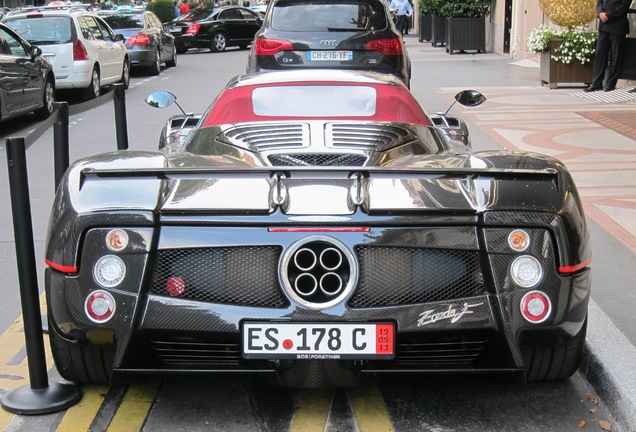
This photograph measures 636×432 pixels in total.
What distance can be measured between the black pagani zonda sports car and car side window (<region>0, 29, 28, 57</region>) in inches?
398

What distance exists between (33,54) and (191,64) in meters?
11.9

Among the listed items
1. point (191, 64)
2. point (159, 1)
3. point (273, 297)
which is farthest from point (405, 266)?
point (159, 1)

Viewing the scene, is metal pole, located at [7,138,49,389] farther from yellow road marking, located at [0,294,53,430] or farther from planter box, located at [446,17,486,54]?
planter box, located at [446,17,486,54]

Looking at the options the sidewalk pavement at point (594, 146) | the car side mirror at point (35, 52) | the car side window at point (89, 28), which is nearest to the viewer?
the sidewalk pavement at point (594, 146)

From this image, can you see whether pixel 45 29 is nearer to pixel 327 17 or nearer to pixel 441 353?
pixel 327 17

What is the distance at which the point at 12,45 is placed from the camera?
13570 millimetres

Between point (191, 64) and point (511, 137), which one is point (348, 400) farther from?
point (191, 64)

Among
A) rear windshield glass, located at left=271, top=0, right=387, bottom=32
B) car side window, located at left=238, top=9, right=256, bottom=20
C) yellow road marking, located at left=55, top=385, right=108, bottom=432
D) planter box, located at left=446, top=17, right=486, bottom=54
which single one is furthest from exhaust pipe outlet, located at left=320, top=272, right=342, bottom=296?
car side window, located at left=238, top=9, right=256, bottom=20

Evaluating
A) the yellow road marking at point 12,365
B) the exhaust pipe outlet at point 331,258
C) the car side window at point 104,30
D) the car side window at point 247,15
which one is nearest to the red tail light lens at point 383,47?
the car side window at point 104,30

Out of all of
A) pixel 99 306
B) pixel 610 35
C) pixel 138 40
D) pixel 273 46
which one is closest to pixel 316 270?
pixel 99 306

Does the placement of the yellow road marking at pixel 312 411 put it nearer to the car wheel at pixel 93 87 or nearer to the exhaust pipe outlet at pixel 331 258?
the exhaust pipe outlet at pixel 331 258

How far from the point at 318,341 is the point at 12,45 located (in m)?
11.2

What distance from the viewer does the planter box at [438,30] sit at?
30.2 metres

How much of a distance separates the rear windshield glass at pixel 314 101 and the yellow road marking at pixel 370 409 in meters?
1.87
